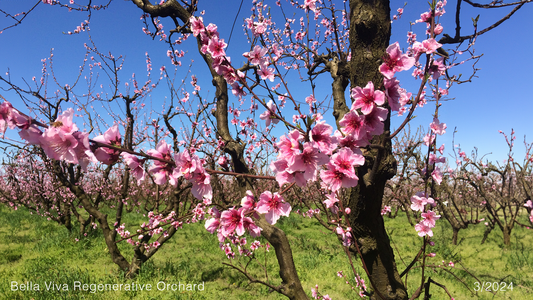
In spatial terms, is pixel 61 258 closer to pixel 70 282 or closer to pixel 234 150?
pixel 70 282

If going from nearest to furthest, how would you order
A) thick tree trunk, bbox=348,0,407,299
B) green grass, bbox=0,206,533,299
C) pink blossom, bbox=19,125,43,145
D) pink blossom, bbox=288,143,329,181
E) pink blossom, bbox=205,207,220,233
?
pink blossom, bbox=19,125,43,145
pink blossom, bbox=288,143,329,181
pink blossom, bbox=205,207,220,233
thick tree trunk, bbox=348,0,407,299
green grass, bbox=0,206,533,299

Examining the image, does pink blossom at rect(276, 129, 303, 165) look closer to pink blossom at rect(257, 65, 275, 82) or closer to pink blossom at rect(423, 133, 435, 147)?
pink blossom at rect(257, 65, 275, 82)

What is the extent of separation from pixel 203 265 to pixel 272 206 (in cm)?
482

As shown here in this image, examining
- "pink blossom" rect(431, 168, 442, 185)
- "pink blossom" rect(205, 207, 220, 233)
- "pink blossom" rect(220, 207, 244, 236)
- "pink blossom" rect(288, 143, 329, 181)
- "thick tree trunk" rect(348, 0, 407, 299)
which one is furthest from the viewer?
"pink blossom" rect(431, 168, 442, 185)

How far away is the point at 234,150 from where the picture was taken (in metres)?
3.17

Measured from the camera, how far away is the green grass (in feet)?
13.1

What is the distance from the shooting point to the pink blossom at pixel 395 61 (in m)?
1.07

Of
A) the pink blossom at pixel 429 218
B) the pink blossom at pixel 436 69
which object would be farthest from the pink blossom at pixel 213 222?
the pink blossom at pixel 429 218

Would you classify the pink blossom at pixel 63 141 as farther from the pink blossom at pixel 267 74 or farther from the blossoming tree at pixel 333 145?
the pink blossom at pixel 267 74

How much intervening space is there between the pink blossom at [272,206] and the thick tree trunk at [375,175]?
2.08 ft

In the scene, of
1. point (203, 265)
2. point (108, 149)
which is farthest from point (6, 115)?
point (203, 265)

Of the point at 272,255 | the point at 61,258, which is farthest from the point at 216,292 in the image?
the point at 61,258

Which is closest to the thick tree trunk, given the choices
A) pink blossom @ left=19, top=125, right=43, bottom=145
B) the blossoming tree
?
the blossoming tree

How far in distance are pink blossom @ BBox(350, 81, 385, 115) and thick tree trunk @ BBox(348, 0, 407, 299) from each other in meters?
0.59
